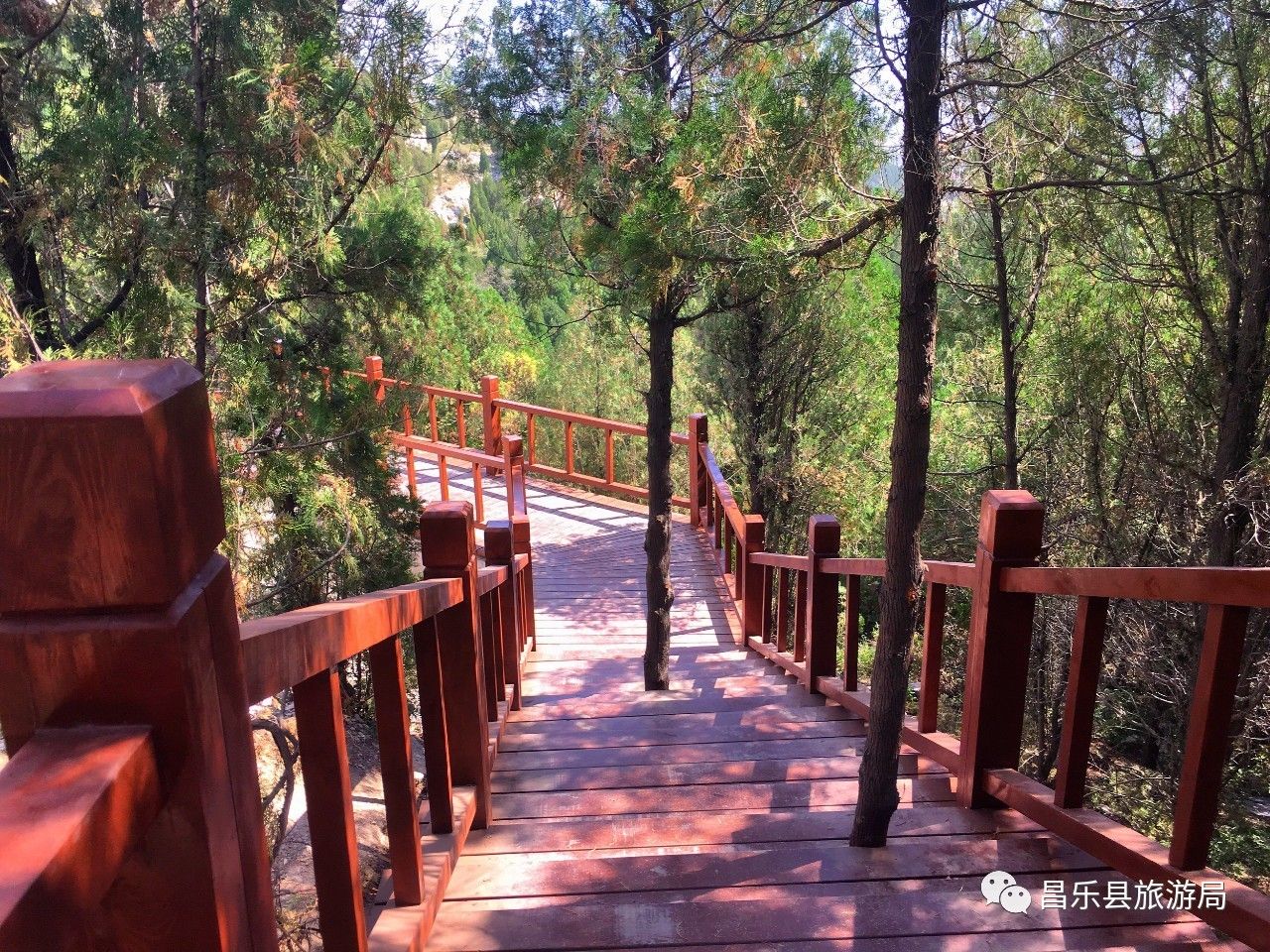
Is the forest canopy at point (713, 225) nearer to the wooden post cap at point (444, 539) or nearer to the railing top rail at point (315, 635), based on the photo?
the wooden post cap at point (444, 539)

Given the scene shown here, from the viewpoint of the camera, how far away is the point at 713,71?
439 cm

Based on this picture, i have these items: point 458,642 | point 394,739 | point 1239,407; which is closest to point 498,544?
point 458,642

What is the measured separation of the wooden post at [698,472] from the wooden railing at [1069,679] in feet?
17.2

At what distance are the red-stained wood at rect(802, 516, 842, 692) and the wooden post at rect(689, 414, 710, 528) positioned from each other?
16.9 ft

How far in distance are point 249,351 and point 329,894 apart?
4.66 m

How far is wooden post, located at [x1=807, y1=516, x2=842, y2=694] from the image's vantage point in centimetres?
398

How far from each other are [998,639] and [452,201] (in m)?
37.8

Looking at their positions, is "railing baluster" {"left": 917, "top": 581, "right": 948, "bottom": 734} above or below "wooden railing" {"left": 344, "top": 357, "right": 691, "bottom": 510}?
above

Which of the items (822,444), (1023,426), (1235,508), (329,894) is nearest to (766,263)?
(329,894)

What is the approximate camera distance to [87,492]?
66cm

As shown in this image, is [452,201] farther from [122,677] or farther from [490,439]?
[122,677]

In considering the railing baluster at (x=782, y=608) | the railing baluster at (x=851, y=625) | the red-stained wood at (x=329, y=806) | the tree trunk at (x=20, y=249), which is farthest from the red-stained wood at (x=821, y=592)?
the tree trunk at (x=20, y=249)

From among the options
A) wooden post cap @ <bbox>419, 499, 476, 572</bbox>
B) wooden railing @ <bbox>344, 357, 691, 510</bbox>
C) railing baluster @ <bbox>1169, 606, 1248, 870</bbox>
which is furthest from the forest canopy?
wooden railing @ <bbox>344, 357, 691, 510</bbox>

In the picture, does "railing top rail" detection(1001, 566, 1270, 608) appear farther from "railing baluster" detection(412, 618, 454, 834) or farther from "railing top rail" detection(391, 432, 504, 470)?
"railing top rail" detection(391, 432, 504, 470)
